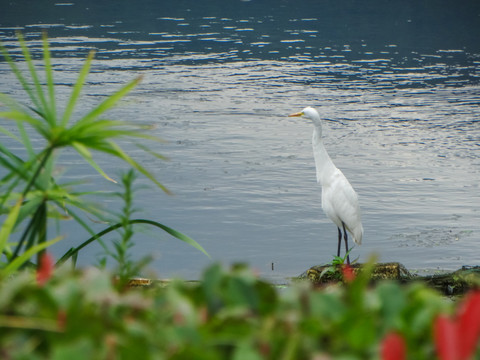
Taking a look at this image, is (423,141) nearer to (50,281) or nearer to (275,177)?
(275,177)

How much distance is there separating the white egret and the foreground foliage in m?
5.73

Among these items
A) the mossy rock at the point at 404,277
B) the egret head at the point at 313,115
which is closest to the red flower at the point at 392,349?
the mossy rock at the point at 404,277

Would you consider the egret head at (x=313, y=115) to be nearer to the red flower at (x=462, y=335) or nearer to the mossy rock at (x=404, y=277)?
the mossy rock at (x=404, y=277)

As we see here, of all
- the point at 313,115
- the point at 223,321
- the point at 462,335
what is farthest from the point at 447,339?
the point at 313,115

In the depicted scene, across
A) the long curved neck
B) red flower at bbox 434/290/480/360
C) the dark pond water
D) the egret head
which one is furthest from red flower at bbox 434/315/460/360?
the egret head

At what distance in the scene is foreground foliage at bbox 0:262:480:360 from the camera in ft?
3.20

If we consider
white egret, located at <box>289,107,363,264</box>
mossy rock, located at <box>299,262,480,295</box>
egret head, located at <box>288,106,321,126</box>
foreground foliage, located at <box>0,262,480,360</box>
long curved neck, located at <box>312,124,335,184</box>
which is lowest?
foreground foliage, located at <box>0,262,480,360</box>

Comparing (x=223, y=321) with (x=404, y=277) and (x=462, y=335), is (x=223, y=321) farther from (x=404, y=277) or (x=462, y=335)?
(x=404, y=277)

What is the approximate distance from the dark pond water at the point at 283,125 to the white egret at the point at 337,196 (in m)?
0.35

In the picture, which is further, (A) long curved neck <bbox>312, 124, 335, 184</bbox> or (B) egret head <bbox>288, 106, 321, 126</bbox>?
(B) egret head <bbox>288, 106, 321, 126</bbox>

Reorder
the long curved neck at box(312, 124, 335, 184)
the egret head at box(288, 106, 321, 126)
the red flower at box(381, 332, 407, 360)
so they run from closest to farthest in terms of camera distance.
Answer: the red flower at box(381, 332, 407, 360)
the long curved neck at box(312, 124, 335, 184)
the egret head at box(288, 106, 321, 126)

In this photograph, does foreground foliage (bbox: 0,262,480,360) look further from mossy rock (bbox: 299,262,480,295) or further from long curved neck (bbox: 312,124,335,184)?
long curved neck (bbox: 312,124,335,184)

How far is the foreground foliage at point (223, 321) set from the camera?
3.20 ft

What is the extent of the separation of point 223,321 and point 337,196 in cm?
605
